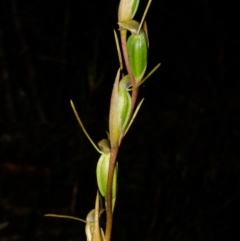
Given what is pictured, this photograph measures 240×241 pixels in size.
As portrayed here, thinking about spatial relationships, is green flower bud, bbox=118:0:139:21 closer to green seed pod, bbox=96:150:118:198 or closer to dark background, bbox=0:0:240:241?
green seed pod, bbox=96:150:118:198

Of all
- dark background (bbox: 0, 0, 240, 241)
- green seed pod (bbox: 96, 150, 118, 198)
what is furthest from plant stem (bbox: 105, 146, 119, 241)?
dark background (bbox: 0, 0, 240, 241)

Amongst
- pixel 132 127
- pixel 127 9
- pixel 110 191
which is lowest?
pixel 132 127

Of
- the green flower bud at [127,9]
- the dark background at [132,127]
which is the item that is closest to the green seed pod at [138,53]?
the green flower bud at [127,9]

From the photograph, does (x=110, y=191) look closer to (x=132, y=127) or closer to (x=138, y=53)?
(x=138, y=53)

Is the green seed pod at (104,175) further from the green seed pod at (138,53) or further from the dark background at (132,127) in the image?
the dark background at (132,127)

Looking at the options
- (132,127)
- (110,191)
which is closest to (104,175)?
(110,191)

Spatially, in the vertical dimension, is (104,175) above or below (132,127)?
above
